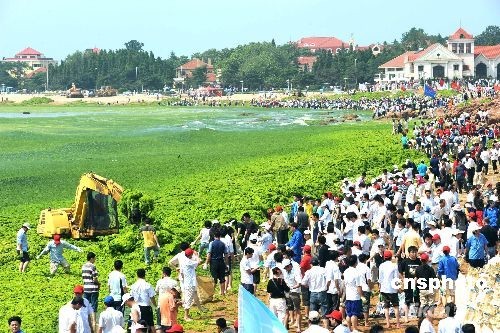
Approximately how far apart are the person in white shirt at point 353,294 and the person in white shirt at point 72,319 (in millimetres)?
4639

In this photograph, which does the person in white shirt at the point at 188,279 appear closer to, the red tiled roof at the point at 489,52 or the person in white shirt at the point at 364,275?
the person in white shirt at the point at 364,275

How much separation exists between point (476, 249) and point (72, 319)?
27.7 ft

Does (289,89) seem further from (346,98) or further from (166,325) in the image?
(166,325)

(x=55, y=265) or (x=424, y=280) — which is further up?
(x=424, y=280)

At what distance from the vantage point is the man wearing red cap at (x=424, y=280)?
55.8 feet

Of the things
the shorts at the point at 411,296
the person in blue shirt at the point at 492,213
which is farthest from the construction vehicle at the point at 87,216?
the shorts at the point at 411,296

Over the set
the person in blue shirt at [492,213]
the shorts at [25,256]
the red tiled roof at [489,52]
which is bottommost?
the shorts at [25,256]

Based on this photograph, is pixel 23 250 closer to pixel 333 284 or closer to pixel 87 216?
pixel 87 216

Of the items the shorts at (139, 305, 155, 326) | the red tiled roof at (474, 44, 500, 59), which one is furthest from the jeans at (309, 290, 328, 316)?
the red tiled roof at (474, 44, 500, 59)

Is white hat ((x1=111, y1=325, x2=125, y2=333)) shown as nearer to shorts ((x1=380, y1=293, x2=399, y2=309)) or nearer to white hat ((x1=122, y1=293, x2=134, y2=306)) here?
white hat ((x1=122, y1=293, x2=134, y2=306))

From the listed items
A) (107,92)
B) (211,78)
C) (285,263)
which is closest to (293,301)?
(285,263)

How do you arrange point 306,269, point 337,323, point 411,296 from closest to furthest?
point 337,323, point 411,296, point 306,269

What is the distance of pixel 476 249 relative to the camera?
62.7 ft

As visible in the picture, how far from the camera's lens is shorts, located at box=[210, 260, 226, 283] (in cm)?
2044
